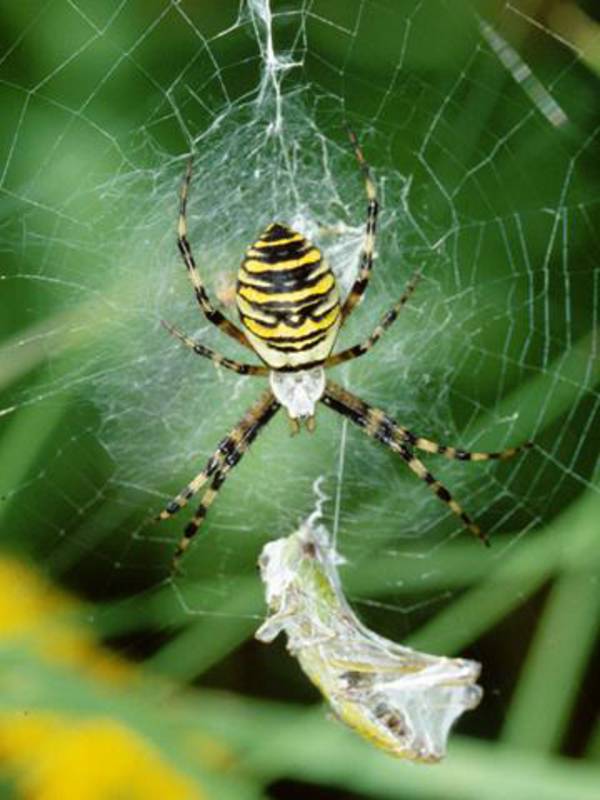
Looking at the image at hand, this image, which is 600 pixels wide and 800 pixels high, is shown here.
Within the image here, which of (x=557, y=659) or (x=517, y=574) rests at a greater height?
(x=517, y=574)

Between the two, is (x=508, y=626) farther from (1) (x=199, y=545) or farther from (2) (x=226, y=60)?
(2) (x=226, y=60)

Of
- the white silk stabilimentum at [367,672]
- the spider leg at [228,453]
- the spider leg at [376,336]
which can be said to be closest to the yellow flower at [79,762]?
the white silk stabilimentum at [367,672]

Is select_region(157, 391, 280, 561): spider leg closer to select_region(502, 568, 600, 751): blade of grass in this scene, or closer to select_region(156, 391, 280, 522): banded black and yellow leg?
select_region(156, 391, 280, 522): banded black and yellow leg

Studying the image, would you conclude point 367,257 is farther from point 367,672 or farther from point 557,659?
point 557,659

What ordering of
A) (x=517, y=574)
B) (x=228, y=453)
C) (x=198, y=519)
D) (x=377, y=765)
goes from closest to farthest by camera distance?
→ (x=377, y=765), (x=517, y=574), (x=198, y=519), (x=228, y=453)

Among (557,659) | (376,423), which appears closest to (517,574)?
(557,659)

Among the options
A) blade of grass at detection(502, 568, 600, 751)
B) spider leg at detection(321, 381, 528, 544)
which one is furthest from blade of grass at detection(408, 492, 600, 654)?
spider leg at detection(321, 381, 528, 544)

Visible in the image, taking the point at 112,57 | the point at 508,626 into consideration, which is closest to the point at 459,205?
the point at 112,57

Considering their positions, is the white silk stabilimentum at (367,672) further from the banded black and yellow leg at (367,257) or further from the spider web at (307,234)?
the banded black and yellow leg at (367,257)
